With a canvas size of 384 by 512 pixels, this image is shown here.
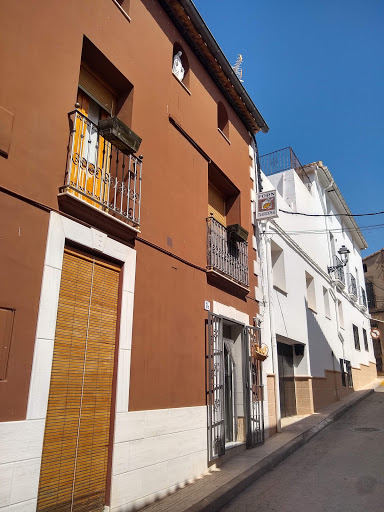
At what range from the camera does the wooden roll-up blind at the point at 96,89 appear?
18.5 ft

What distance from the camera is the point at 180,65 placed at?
25.5ft

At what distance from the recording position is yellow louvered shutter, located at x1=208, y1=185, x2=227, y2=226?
879 centimetres

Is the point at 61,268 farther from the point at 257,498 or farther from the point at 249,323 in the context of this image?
the point at 249,323

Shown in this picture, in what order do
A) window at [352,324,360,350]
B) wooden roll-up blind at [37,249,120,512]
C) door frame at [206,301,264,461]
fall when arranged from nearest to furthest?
wooden roll-up blind at [37,249,120,512]
door frame at [206,301,264,461]
window at [352,324,360,350]

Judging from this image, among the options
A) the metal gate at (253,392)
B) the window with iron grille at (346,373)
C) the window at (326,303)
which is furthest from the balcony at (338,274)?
the metal gate at (253,392)

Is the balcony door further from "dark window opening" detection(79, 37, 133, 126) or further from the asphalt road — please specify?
the asphalt road

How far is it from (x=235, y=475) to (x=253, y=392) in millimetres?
2391

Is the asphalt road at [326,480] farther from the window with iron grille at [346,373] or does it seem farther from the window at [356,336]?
the window at [356,336]

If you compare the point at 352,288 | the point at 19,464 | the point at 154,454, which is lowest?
the point at 154,454

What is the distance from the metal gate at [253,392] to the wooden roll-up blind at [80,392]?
390 cm

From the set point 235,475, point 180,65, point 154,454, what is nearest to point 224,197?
point 180,65

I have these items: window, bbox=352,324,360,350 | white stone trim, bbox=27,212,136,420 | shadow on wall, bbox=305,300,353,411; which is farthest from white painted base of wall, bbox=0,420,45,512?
window, bbox=352,324,360,350

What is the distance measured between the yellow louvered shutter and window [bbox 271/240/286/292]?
2716mm

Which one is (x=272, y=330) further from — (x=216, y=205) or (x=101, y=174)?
(x=101, y=174)
